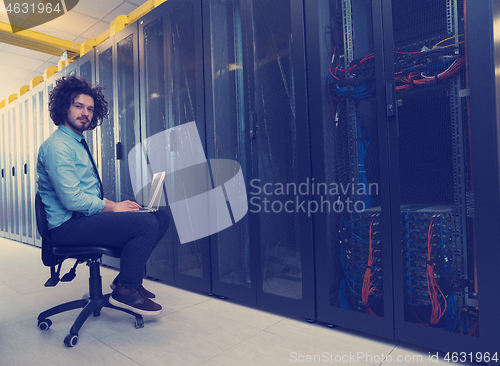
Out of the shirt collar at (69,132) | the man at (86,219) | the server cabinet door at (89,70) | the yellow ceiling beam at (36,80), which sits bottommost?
the man at (86,219)

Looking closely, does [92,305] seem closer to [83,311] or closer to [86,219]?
[83,311]

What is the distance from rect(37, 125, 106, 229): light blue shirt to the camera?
5.01 ft

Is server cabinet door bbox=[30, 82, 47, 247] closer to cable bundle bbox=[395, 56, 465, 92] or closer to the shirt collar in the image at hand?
the shirt collar

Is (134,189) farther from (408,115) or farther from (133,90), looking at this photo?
(408,115)

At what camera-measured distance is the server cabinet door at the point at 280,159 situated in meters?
1.70

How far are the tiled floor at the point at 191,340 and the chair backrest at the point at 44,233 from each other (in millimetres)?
378

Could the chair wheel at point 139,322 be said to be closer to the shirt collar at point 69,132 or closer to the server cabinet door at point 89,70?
the shirt collar at point 69,132

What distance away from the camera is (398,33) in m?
1.42

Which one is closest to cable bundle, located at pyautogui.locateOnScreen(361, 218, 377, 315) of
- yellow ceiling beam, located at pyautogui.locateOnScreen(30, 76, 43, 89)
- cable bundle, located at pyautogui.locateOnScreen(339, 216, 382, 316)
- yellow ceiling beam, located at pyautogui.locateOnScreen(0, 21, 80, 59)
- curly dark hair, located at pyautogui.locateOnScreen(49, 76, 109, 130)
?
cable bundle, located at pyautogui.locateOnScreen(339, 216, 382, 316)

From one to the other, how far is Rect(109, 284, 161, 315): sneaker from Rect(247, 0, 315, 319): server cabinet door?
63 centimetres

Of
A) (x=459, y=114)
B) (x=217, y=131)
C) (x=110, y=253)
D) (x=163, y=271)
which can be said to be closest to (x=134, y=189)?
(x=163, y=271)

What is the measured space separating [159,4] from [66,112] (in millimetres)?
1378

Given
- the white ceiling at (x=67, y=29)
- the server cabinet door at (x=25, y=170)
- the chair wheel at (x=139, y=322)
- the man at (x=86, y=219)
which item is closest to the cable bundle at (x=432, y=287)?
the man at (x=86, y=219)

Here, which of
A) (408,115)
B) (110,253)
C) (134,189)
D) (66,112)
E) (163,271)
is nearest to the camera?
(408,115)
